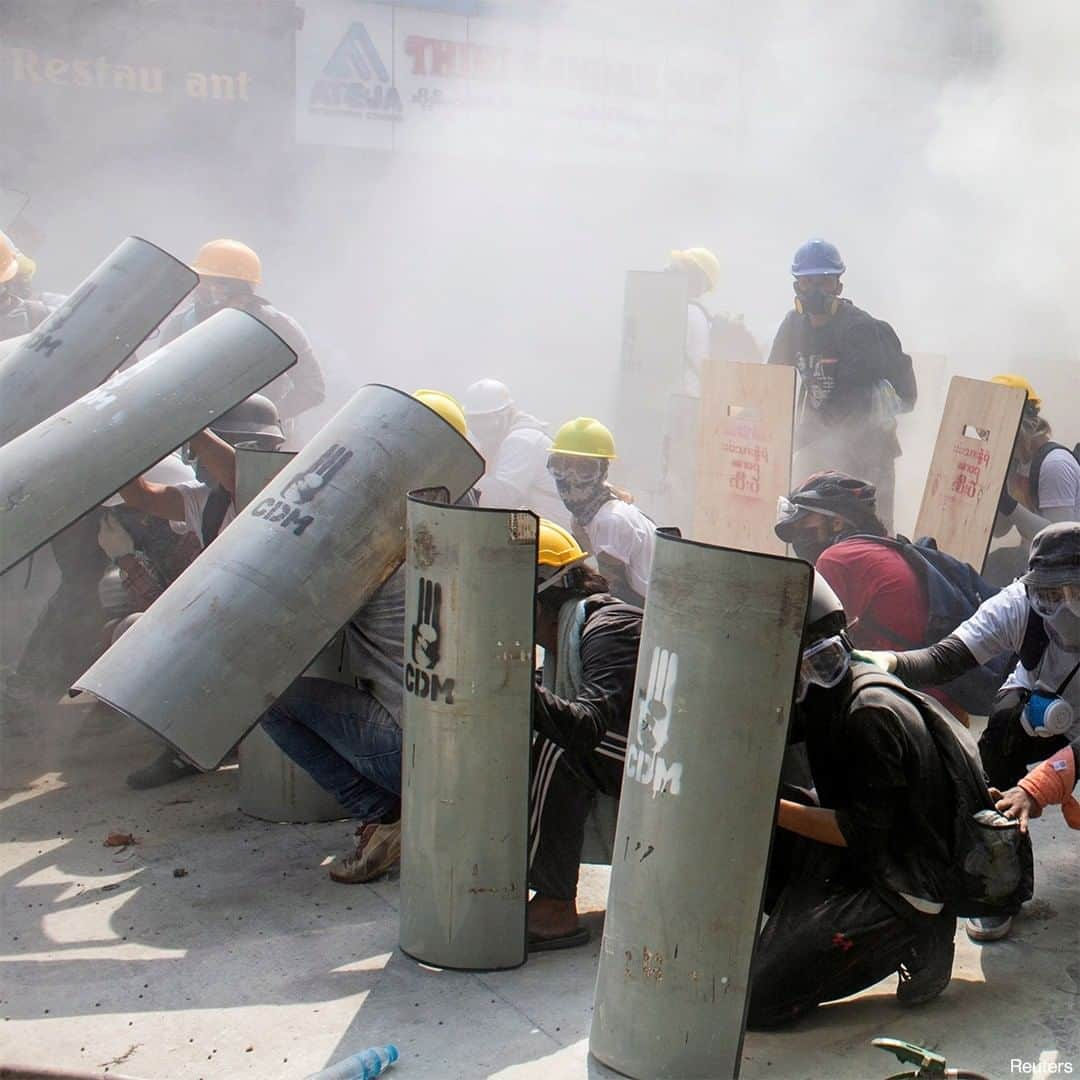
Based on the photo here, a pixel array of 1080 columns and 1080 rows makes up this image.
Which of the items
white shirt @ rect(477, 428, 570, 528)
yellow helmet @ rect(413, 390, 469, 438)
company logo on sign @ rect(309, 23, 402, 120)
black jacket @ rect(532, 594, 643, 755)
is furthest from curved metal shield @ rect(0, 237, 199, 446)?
company logo on sign @ rect(309, 23, 402, 120)

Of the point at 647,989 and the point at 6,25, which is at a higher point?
the point at 6,25

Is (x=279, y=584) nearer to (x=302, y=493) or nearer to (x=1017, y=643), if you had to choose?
(x=302, y=493)

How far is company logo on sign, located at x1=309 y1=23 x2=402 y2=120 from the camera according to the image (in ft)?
44.3

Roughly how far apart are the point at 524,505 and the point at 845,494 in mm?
1920

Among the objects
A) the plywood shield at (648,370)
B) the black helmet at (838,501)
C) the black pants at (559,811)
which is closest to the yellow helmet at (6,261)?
the plywood shield at (648,370)

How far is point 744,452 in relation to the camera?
6.04 m

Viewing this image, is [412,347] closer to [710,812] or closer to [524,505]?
[524,505]

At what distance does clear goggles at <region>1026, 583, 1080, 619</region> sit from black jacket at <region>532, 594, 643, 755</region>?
0.99 m

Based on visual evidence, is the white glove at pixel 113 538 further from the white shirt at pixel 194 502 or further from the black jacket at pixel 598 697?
the black jacket at pixel 598 697

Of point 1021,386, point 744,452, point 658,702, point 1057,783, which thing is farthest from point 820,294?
point 658,702

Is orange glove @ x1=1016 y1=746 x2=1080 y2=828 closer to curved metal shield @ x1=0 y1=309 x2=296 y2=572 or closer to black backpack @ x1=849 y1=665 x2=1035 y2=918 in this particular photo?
black backpack @ x1=849 y1=665 x2=1035 y2=918

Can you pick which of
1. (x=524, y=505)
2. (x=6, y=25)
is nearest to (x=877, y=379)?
(x=524, y=505)

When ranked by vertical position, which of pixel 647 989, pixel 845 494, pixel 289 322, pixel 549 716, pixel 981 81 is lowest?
pixel 647 989

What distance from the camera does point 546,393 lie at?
12.6 m
